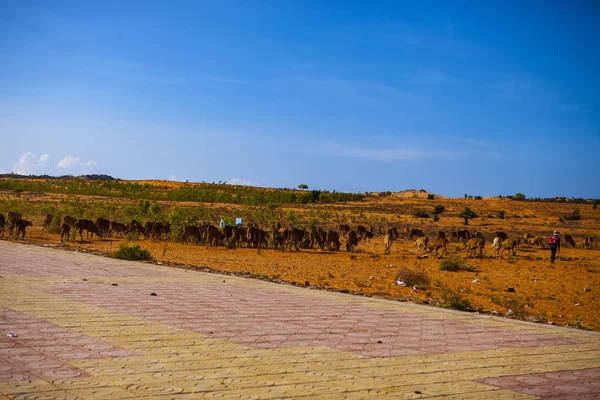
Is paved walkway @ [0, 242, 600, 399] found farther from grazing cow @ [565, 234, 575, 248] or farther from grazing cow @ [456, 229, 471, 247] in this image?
grazing cow @ [565, 234, 575, 248]

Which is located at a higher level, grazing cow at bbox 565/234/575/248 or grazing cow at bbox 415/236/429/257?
grazing cow at bbox 565/234/575/248

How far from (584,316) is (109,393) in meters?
15.2

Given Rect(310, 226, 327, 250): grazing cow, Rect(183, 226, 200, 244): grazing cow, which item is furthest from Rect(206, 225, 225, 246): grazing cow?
Rect(310, 226, 327, 250): grazing cow

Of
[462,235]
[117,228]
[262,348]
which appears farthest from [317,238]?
[262,348]

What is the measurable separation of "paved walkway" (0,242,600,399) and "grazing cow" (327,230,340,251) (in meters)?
21.3

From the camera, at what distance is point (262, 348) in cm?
777

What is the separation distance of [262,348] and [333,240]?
2691 centimetres

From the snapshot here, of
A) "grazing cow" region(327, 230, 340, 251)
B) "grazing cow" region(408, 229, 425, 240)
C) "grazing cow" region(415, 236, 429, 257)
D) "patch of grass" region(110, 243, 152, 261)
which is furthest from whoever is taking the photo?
"grazing cow" region(408, 229, 425, 240)

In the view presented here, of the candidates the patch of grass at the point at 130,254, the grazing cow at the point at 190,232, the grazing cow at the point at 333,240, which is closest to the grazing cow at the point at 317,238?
the grazing cow at the point at 333,240

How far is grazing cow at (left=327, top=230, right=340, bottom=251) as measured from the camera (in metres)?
34.6

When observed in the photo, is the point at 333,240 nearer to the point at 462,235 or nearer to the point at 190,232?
the point at 190,232

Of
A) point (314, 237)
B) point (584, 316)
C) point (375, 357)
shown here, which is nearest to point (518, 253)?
point (314, 237)

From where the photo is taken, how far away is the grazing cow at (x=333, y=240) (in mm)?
34562

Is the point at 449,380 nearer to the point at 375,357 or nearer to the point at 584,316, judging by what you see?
the point at 375,357
